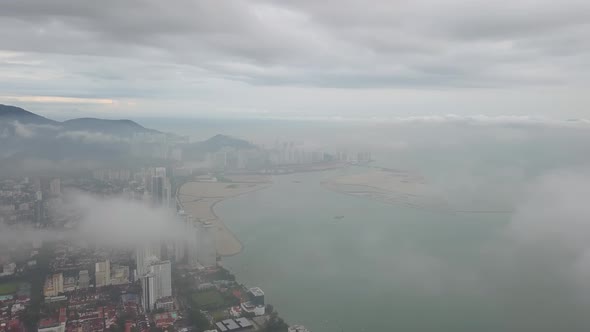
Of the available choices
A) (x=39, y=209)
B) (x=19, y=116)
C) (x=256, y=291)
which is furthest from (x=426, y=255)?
(x=19, y=116)

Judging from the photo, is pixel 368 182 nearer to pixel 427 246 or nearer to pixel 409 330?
pixel 427 246

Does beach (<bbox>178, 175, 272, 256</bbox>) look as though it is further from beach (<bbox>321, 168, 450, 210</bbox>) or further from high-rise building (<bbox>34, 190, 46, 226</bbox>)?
high-rise building (<bbox>34, 190, 46, 226</bbox>)

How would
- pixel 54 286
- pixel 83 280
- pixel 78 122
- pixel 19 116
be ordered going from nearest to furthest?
pixel 54 286
pixel 83 280
pixel 19 116
pixel 78 122

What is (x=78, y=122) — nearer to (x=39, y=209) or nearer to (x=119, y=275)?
(x=39, y=209)

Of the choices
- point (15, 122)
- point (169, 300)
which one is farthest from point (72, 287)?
point (15, 122)

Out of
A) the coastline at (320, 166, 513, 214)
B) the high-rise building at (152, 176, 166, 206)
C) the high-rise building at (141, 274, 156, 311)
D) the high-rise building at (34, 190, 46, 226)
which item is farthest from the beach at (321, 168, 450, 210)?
the high-rise building at (34, 190, 46, 226)

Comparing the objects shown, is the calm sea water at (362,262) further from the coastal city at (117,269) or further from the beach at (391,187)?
the beach at (391,187)
